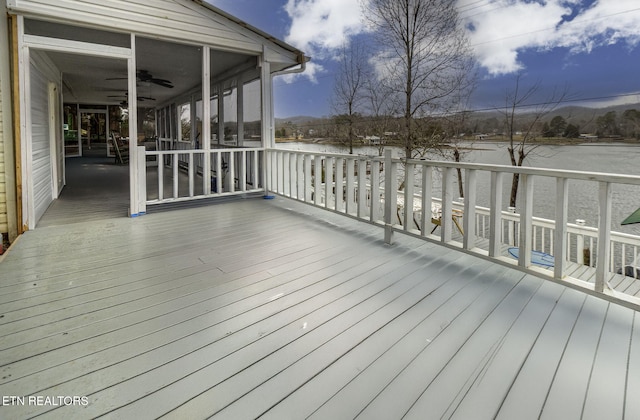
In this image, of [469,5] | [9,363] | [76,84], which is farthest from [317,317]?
[76,84]

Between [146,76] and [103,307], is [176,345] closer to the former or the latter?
[103,307]

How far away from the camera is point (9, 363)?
1.56m

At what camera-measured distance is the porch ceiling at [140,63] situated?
440cm

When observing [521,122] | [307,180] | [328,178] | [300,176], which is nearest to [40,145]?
[300,176]

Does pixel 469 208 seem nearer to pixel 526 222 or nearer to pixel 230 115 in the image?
pixel 526 222

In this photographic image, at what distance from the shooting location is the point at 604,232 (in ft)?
6.43

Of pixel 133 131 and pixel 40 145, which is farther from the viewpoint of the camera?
pixel 40 145

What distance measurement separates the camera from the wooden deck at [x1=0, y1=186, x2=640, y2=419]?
134cm

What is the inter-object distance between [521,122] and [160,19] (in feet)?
22.1

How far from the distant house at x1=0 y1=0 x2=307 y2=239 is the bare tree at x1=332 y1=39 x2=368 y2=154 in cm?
357

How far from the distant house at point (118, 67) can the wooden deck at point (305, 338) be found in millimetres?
1465

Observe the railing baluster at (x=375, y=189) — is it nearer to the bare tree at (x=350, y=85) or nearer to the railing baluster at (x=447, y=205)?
the railing baluster at (x=447, y=205)

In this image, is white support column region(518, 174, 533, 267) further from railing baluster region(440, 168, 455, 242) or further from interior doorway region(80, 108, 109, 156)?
→ interior doorway region(80, 108, 109, 156)

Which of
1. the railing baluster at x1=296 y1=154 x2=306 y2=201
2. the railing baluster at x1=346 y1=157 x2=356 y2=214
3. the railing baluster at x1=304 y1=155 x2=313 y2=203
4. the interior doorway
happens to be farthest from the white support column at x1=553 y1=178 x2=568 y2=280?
the interior doorway
